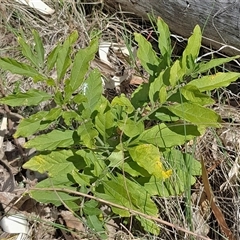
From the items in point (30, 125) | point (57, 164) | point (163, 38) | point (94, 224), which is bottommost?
point (94, 224)

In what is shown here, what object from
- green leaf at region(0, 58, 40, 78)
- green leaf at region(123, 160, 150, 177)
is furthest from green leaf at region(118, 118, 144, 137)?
green leaf at region(0, 58, 40, 78)

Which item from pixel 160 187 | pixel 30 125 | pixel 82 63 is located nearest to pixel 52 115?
pixel 30 125

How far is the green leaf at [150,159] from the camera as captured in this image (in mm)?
1622

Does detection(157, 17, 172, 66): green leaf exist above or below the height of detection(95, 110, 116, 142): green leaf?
above

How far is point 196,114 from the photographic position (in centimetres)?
167

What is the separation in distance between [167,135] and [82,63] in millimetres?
368

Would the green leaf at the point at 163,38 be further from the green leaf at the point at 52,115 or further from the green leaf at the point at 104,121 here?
the green leaf at the point at 52,115

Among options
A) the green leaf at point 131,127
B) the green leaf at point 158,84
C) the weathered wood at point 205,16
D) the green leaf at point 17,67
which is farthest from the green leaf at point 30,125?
the weathered wood at point 205,16

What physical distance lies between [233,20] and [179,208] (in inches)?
29.9

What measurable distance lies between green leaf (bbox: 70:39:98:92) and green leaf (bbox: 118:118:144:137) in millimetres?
192

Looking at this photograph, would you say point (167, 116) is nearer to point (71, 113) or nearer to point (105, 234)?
point (71, 113)

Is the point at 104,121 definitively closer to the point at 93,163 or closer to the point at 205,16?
the point at 93,163

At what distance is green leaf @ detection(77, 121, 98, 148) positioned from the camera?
1.63 meters

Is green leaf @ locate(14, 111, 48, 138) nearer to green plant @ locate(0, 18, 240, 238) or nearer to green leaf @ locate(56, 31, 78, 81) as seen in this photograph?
green plant @ locate(0, 18, 240, 238)
